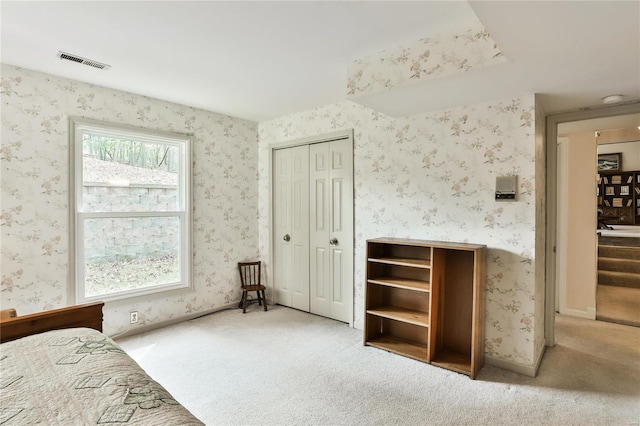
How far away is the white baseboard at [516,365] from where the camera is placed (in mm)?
2545

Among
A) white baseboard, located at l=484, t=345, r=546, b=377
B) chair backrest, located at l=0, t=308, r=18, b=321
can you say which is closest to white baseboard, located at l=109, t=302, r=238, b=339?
chair backrest, located at l=0, t=308, r=18, b=321

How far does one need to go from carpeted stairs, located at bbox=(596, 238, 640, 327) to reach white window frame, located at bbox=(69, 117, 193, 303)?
4.81 m

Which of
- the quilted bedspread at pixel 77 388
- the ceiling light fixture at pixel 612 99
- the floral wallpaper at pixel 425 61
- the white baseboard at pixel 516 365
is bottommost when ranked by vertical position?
the white baseboard at pixel 516 365

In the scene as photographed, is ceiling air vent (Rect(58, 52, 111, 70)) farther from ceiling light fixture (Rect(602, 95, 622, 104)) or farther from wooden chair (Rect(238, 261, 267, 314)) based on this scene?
ceiling light fixture (Rect(602, 95, 622, 104))

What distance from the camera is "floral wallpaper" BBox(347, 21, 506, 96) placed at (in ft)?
6.56

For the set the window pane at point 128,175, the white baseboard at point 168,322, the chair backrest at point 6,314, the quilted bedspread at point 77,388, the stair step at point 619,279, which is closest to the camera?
the quilted bedspread at point 77,388

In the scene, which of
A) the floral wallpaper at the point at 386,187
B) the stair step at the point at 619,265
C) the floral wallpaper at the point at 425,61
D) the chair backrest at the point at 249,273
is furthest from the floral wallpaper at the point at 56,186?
the stair step at the point at 619,265

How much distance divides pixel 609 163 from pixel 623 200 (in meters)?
0.85

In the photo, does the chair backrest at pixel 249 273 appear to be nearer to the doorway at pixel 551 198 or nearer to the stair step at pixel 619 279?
the doorway at pixel 551 198

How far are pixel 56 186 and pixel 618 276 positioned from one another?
704 centimetres

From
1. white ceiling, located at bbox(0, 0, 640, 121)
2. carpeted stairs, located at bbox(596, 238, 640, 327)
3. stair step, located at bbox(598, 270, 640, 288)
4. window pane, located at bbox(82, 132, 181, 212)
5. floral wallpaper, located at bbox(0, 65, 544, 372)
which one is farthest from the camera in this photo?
stair step, located at bbox(598, 270, 640, 288)

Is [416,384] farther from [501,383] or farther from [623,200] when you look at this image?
[623,200]

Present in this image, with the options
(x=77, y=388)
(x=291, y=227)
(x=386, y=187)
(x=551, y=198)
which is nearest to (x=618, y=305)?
(x=551, y=198)

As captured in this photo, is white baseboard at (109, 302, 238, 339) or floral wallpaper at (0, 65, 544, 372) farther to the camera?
white baseboard at (109, 302, 238, 339)
